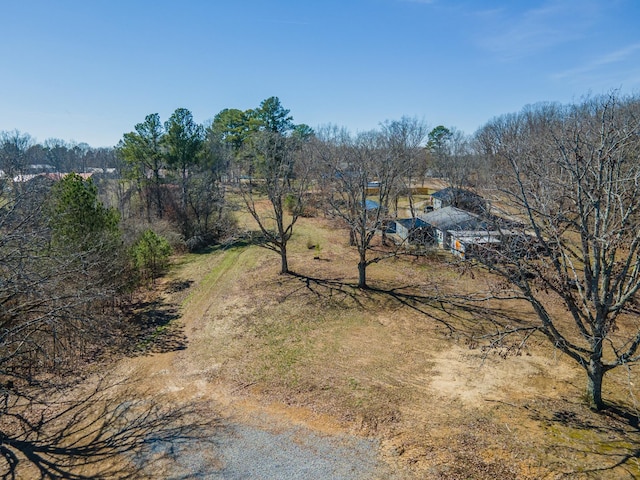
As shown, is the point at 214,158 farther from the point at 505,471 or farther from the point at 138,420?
the point at 505,471

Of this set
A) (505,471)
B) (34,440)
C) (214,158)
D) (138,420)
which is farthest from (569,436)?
(214,158)

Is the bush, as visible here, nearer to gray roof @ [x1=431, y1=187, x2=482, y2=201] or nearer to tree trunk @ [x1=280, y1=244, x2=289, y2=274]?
tree trunk @ [x1=280, y1=244, x2=289, y2=274]

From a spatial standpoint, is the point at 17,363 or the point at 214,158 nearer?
the point at 17,363

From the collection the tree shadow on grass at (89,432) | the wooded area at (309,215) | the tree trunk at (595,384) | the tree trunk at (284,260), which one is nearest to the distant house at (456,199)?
the wooded area at (309,215)

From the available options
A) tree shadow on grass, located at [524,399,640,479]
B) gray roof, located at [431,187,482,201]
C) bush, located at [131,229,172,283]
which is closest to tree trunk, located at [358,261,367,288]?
tree shadow on grass, located at [524,399,640,479]

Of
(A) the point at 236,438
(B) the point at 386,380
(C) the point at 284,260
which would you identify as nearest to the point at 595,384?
(B) the point at 386,380

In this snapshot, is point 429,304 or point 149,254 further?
point 149,254

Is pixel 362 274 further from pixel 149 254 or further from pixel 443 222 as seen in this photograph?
pixel 149 254
